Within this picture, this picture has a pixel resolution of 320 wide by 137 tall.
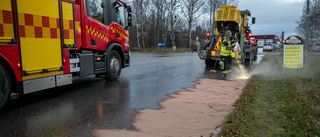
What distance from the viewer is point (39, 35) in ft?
16.9

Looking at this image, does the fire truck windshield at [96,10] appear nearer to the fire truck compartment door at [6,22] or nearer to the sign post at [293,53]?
the fire truck compartment door at [6,22]

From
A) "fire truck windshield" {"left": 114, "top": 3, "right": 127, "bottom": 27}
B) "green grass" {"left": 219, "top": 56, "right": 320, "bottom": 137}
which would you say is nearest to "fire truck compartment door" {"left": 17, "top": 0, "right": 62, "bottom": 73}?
"fire truck windshield" {"left": 114, "top": 3, "right": 127, "bottom": 27}

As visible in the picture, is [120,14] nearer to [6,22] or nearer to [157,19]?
[6,22]

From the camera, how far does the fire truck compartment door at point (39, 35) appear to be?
4820 millimetres

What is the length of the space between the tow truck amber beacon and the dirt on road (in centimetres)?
234

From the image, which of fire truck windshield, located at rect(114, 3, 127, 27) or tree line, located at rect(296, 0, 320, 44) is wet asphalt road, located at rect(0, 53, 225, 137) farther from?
tree line, located at rect(296, 0, 320, 44)

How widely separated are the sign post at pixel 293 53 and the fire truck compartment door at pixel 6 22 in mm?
10420

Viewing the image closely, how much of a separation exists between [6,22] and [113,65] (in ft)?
13.2

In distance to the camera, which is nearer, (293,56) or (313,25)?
(293,56)

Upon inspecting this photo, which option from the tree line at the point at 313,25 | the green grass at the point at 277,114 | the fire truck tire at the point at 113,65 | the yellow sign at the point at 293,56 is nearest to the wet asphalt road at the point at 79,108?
the fire truck tire at the point at 113,65

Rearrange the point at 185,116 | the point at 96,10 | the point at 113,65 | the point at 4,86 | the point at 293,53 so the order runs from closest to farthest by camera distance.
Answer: the point at 185,116
the point at 4,86
the point at 96,10
the point at 113,65
the point at 293,53

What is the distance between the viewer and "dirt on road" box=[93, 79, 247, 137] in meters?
3.61

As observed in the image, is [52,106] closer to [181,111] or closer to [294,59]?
[181,111]

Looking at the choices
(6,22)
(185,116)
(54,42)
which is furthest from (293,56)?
(6,22)
